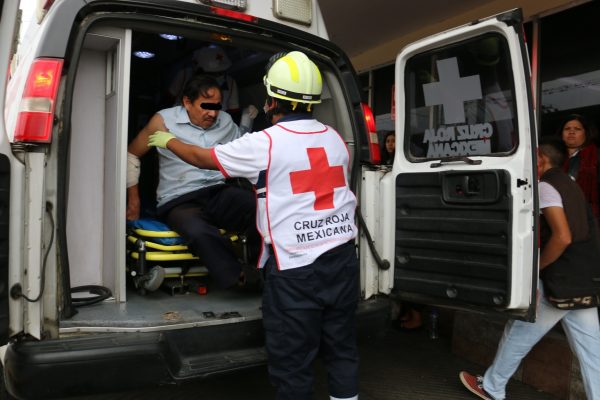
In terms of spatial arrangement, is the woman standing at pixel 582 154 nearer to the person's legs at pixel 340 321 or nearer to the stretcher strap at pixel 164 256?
the person's legs at pixel 340 321

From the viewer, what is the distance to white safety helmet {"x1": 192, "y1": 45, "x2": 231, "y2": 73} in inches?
165

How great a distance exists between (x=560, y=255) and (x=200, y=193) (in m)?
2.17

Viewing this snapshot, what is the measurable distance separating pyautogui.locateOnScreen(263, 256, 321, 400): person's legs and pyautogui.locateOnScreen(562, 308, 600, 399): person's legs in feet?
5.26

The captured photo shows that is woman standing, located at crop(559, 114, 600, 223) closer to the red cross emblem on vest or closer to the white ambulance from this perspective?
the white ambulance

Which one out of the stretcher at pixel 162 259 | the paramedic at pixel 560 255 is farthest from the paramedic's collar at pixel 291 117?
the paramedic at pixel 560 255

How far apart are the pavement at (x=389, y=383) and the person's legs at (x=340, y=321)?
0.39 meters

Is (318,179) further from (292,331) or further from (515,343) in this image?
(515,343)

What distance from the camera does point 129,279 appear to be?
3332mm

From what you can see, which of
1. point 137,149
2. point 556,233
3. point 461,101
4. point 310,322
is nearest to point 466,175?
point 461,101

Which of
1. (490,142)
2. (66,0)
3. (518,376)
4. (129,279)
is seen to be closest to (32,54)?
(66,0)

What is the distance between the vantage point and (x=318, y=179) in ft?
7.75

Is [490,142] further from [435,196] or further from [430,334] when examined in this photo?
[430,334]

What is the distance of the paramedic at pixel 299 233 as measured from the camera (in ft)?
7.48

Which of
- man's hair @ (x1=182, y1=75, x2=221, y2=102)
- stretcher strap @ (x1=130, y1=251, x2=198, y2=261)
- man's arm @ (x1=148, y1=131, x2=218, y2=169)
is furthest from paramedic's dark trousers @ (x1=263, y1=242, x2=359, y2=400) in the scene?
man's hair @ (x1=182, y1=75, x2=221, y2=102)
